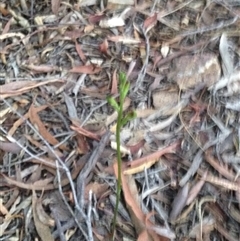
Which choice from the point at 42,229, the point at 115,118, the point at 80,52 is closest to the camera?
the point at 42,229

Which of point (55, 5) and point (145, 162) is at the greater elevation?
point (55, 5)

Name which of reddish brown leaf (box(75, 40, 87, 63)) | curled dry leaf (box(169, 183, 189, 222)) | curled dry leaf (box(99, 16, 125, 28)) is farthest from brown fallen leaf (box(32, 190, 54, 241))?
curled dry leaf (box(99, 16, 125, 28))

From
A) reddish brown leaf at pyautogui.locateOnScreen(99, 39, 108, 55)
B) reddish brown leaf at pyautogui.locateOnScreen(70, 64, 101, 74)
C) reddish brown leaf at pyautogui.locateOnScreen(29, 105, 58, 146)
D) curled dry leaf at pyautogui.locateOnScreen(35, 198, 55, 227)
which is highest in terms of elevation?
reddish brown leaf at pyautogui.locateOnScreen(99, 39, 108, 55)

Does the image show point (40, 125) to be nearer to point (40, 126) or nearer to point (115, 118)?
point (40, 126)

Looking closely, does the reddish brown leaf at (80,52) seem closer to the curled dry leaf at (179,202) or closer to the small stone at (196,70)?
the small stone at (196,70)

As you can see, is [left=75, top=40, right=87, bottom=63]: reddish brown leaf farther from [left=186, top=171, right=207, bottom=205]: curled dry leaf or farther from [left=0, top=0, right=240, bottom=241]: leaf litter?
[left=186, top=171, right=207, bottom=205]: curled dry leaf

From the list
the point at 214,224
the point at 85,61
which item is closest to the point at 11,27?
the point at 85,61

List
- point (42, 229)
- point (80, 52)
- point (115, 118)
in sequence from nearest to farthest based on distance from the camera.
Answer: point (42, 229) → point (115, 118) → point (80, 52)

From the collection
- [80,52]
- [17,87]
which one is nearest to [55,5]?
[80,52]
